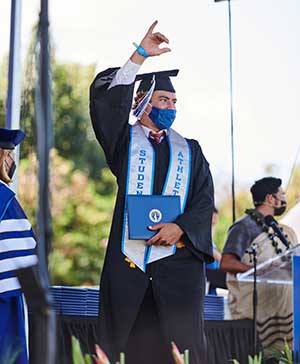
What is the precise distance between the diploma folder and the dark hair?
224 centimetres

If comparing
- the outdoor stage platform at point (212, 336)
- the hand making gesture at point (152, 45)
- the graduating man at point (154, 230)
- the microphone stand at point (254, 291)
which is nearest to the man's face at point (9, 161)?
the graduating man at point (154, 230)

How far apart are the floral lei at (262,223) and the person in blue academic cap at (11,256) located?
2.55 metres

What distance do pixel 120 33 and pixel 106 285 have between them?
1282 cm

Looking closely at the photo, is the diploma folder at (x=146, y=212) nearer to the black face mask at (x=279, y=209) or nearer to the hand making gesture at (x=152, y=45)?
the hand making gesture at (x=152, y=45)

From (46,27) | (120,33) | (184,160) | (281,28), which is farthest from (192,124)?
(46,27)

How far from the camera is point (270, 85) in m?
16.2

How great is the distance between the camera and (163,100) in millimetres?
4770

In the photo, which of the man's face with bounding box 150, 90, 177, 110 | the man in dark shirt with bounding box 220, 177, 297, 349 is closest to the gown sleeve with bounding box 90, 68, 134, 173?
the man's face with bounding box 150, 90, 177, 110

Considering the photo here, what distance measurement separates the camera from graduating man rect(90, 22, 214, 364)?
458cm

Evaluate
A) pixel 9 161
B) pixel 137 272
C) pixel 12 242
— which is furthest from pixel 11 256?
pixel 137 272

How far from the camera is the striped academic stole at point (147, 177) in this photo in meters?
4.61

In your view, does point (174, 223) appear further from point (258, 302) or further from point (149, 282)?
point (258, 302)

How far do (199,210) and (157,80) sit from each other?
631mm

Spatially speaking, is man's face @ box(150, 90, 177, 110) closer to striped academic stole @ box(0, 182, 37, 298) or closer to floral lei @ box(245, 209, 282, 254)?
striped academic stole @ box(0, 182, 37, 298)
